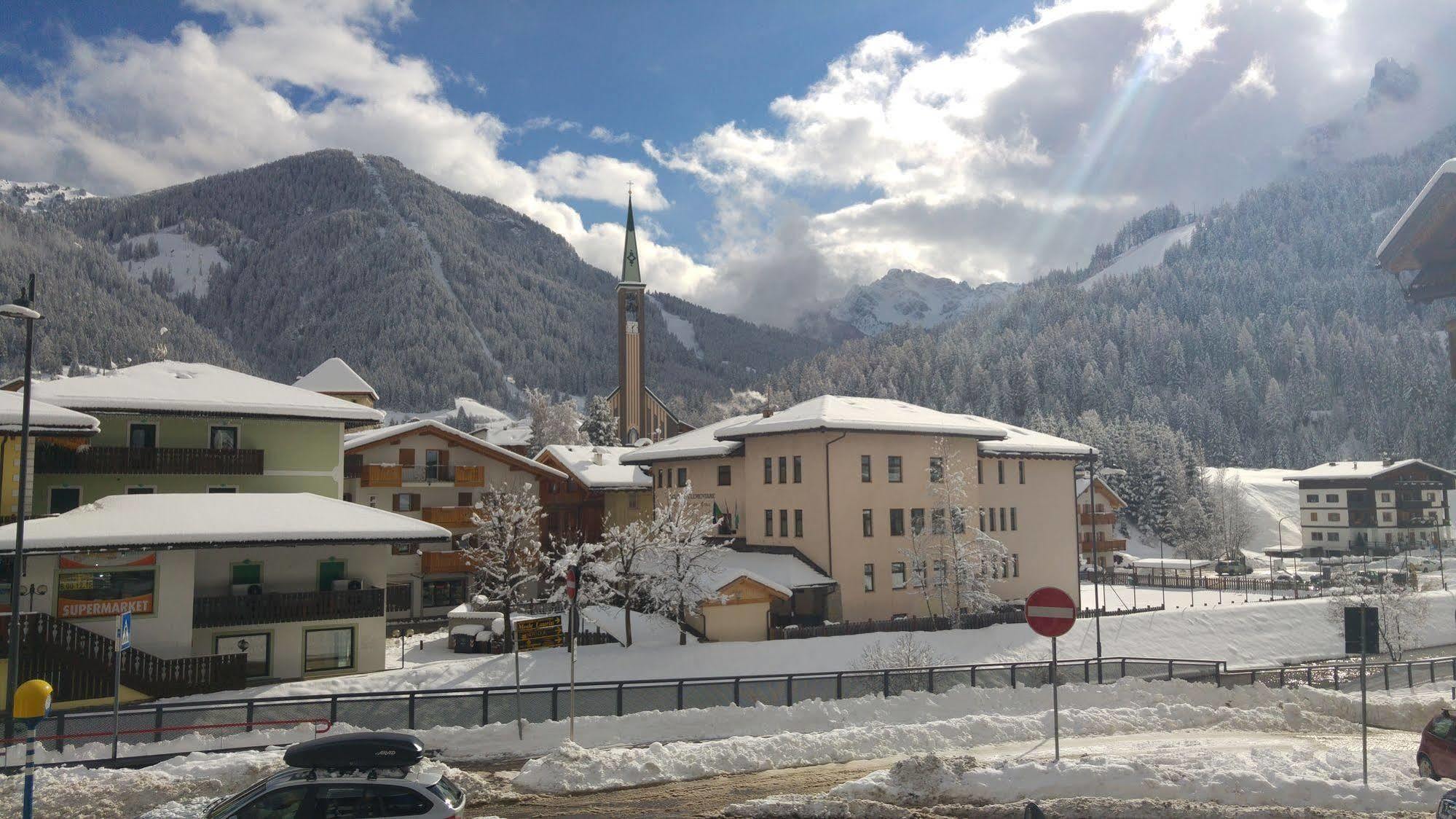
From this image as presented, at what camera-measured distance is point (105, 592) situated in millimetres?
27094

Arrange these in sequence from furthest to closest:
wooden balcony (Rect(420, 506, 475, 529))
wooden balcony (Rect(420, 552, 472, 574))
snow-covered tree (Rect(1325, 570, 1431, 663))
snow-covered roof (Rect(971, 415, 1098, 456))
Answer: snow-covered roof (Rect(971, 415, 1098, 456))
wooden balcony (Rect(420, 506, 475, 529))
wooden balcony (Rect(420, 552, 472, 574))
snow-covered tree (Rect(1325, 570, 1431, 663))

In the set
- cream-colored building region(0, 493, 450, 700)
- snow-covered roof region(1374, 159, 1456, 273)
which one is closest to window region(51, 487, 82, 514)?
cream-colored building region(0, 493, 450, 700)

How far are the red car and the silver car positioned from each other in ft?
53.4

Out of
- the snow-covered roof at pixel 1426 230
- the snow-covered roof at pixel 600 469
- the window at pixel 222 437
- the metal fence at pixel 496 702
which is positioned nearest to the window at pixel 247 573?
the window at pixel 222 437

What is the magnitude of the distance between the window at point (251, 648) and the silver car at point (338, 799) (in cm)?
2022

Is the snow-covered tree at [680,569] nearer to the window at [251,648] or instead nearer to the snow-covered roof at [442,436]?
the window at [251,648]

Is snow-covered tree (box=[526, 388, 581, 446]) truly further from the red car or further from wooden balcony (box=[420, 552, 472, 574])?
the red car

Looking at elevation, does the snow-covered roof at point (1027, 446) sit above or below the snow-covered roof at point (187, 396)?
below

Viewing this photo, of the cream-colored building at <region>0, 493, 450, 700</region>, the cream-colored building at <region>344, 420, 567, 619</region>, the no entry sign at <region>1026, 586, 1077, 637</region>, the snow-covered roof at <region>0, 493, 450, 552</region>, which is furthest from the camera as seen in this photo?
the cream-colored building at <region>344, 420, 567, 619</region>

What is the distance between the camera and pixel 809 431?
46.0 meters

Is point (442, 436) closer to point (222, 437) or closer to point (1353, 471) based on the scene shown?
point (222, 437)

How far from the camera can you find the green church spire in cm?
14650

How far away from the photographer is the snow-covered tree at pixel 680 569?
3778cm

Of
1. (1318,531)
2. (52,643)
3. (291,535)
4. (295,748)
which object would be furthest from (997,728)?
(1318,531)
